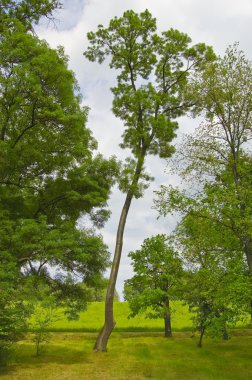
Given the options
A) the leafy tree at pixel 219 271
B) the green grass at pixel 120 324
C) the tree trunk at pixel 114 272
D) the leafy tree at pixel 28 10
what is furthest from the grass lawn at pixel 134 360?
the leafy tree at pixel 28 10

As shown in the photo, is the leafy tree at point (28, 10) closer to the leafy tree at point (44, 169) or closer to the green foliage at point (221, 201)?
the leafy tree at point (44, 169)

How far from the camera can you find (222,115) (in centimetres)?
1958

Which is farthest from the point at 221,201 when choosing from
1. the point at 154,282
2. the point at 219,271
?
the point at 154,282

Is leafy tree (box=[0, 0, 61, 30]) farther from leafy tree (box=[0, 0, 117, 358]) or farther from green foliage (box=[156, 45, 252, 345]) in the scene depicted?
green foliage (box=[156, 45, 252, 345])

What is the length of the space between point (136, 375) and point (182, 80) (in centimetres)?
2350

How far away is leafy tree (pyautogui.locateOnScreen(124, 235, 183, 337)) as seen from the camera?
2825cm

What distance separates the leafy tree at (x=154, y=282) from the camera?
28.2 meters

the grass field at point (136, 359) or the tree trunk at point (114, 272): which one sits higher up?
the tree trunk at point (114, 272)

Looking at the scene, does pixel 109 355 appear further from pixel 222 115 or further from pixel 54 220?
pixel 222 115

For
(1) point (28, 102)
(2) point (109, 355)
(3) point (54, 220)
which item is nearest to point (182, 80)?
(1) point (28, 102)

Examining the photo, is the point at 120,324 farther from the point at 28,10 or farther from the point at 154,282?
the point at 28,10

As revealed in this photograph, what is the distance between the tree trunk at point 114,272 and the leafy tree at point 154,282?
16.2 ft

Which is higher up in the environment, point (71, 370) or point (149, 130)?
point (149, 130)

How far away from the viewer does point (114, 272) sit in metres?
24.6
